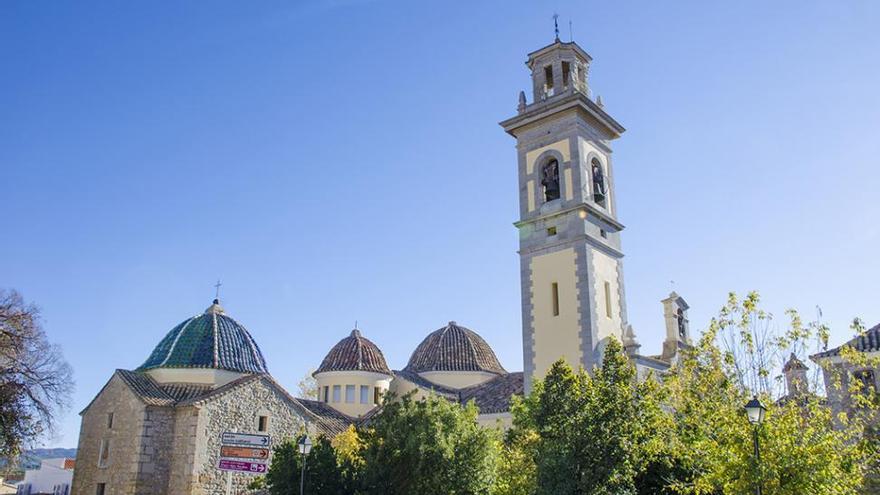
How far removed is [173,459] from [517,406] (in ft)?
50.1

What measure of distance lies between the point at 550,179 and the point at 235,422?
16.0 m

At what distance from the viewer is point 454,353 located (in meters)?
37.8

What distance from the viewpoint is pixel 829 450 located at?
11844 mm

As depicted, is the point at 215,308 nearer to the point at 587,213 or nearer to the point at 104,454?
the point at 104,454

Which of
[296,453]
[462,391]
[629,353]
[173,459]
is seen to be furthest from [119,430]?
[629,353]

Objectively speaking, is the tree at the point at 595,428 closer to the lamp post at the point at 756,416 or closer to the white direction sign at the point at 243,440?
the lamp post at the point at 756,416

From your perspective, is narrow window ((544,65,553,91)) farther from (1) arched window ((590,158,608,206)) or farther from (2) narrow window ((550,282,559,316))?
(2) narrow window ((550,282,559,316))

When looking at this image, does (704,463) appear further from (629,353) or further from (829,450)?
(629,353)

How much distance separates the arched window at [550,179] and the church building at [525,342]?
0.15 ft

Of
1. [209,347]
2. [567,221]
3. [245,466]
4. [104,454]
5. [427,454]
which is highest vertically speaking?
[567,221]

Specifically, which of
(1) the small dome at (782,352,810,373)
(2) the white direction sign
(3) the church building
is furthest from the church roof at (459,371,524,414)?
(1) the small dome at (782,352,810,373)

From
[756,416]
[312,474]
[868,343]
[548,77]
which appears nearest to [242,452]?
[312,474]

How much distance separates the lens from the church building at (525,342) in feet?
82.4

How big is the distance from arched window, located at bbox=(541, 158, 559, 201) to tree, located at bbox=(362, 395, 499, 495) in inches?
465
